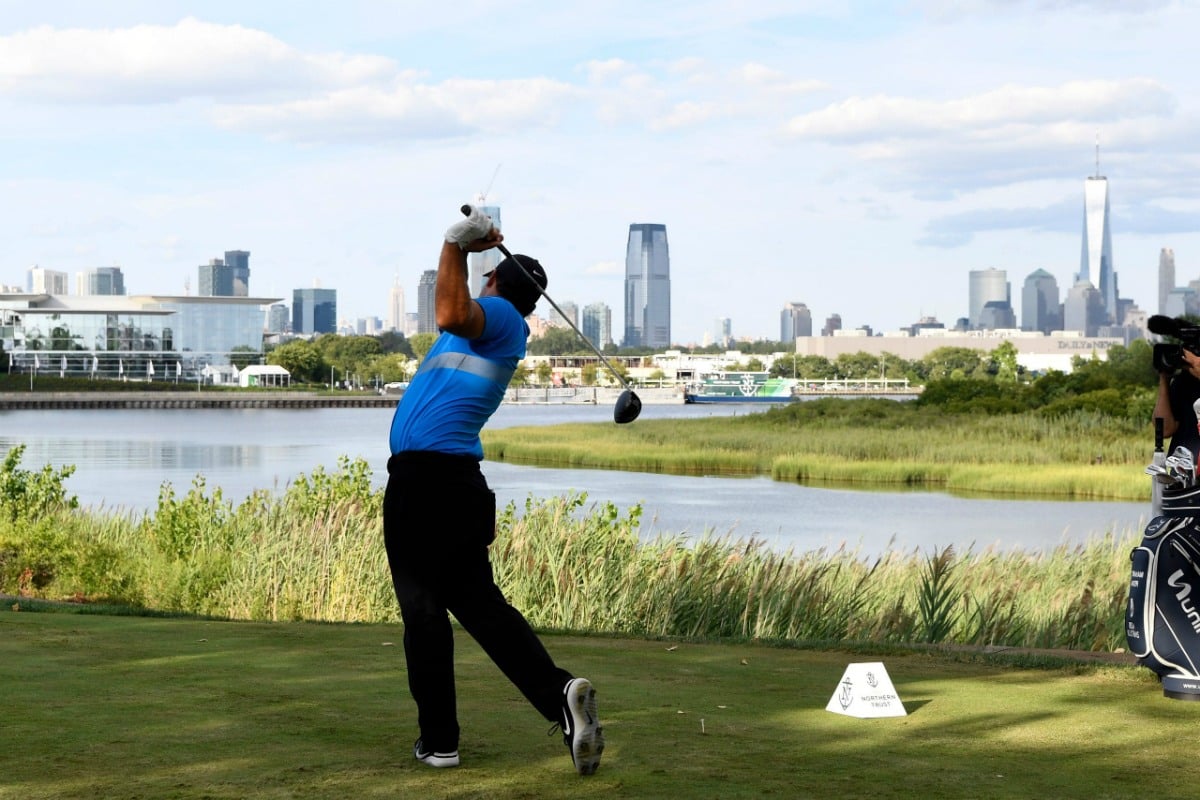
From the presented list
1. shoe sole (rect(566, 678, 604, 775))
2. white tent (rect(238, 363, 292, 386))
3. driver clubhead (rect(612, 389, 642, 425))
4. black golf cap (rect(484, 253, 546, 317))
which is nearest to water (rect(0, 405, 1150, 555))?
driver clubhead (rect(612, 389, 642, 425))

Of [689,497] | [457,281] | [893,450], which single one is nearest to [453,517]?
[457,281]

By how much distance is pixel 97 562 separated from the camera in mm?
14023

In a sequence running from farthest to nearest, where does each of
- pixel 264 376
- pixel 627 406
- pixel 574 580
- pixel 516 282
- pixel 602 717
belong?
1. pixel 264 376
2. pixel 574 580
3. pixel 602 717
4. pixel 627 406
5. pixel 516 282

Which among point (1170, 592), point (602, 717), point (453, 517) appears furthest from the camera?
point (1170, 592)

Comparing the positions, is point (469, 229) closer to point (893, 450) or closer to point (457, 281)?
point (457, 281)

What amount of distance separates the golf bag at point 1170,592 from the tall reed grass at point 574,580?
11.0ft

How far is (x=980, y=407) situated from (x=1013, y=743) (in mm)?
62300

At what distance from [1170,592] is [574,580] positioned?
589cm

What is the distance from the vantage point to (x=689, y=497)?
1633 inches

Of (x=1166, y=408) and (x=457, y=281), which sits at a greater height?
(x=457, y=281)

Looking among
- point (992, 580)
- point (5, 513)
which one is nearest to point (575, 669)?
point (992, 580)

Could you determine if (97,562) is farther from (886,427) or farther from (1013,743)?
(886,427)

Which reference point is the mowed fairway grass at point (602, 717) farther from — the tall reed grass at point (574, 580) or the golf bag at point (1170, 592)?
the tall reed grass at point (574, 580)

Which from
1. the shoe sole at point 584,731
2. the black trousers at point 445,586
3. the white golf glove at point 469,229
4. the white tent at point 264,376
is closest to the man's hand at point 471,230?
the white golf glove at point 469,229
